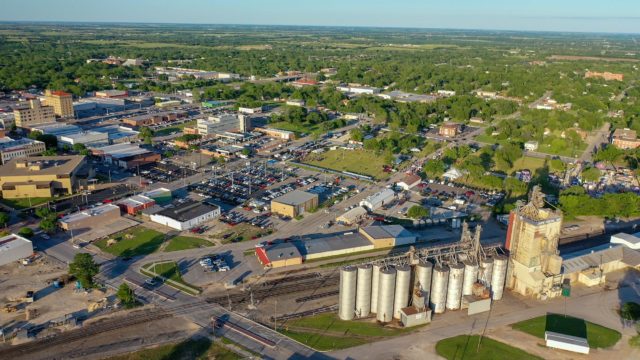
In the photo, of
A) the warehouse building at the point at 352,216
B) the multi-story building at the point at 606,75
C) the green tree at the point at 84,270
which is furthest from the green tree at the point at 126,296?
the multi-story building at the point at 606,75

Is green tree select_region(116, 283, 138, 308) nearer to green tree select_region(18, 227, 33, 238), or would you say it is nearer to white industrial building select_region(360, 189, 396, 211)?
green tree select_region(18, 227, 33, 238)

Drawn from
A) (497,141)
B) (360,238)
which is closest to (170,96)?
(497,141)

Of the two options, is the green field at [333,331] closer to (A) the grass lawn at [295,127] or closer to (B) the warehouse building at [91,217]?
(B) the warehouse building at [91,217]

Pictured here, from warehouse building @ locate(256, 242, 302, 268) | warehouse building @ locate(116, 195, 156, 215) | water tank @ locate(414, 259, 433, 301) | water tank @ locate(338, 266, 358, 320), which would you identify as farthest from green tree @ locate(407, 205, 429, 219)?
warehouse building @ locate(116, 195, 156, 215)

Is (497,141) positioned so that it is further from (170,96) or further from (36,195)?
(170,96)

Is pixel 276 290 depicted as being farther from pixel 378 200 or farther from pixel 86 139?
pixel 86 139

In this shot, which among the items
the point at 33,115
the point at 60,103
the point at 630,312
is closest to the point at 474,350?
the point at 630,312
